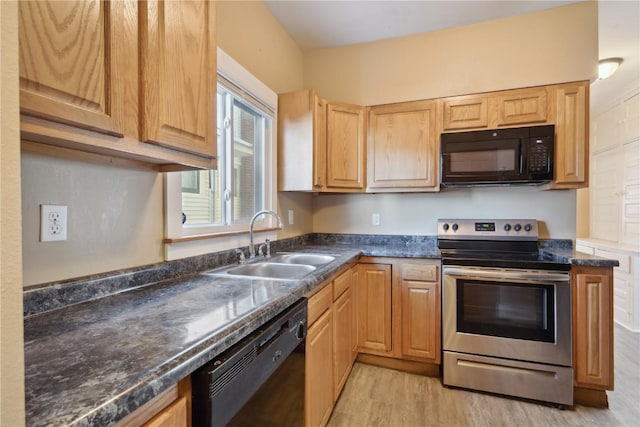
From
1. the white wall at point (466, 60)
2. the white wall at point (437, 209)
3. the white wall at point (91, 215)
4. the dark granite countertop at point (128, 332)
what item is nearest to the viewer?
the dark granite countertop at point (128, 332)

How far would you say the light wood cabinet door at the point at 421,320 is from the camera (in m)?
2.21

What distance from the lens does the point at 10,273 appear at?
0.36 meters

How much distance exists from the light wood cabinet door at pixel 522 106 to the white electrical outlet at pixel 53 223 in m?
2.67

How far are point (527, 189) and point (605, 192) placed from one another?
208cm

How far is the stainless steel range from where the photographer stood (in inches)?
74.9

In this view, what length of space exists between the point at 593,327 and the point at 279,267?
2006 millimetres

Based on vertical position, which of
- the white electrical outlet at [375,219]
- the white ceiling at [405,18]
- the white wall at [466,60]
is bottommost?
the white electrical outlet at [375,219]

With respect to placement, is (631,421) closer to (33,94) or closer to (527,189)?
(527,189)

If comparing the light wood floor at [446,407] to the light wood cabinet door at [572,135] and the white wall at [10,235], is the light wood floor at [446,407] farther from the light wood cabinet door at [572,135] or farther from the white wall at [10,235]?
the white wall at [10,235]

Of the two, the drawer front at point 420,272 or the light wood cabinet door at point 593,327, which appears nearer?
the light wood cabinet door at point 593,327

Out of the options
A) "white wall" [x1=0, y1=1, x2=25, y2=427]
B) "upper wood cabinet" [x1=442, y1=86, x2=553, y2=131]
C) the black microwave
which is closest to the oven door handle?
the black microwave

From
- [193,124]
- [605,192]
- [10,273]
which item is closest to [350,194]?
[193,124]

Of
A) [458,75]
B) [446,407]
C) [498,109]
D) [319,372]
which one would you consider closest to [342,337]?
[319,372]

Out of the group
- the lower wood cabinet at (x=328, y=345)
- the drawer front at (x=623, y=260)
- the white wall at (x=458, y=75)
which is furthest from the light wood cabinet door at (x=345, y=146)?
the drawer front at (x=623, y=260)
